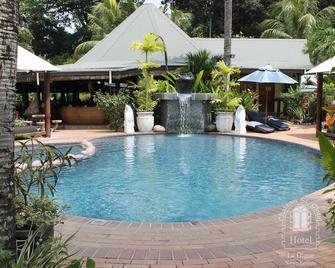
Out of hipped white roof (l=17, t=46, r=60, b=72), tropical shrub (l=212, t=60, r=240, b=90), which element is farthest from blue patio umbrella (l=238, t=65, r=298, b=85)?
hipped white roof (l=17, t=46, r=60, b=72)

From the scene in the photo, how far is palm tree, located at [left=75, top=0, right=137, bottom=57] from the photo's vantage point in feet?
102

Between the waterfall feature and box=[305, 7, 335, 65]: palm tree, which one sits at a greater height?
box=[305, 7, 335, 65]: palm tree

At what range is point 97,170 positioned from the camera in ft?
31.9

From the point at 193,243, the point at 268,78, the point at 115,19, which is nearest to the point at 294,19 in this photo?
the point at 115,19

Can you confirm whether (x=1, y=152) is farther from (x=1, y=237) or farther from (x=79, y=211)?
(x=79, y=211)

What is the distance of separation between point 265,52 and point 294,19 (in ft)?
28.2

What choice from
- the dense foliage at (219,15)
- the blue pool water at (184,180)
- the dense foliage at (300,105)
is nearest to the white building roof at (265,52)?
the dense foliage at (300,105)

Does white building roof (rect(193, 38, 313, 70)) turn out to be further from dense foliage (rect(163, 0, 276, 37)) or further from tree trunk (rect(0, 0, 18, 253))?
tree trunk (rect(0, 0, 18, 253))

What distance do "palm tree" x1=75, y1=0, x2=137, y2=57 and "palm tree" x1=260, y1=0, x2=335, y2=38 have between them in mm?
10804

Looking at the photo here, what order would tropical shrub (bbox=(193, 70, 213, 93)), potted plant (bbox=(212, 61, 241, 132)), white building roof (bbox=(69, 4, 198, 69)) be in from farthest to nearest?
white building roof (bbox=(69, 4, 198, 69))
tropical shrub (bbox=(193, 70, 213, 93))
potted plant (bbox=(212, 61, 241, 132))

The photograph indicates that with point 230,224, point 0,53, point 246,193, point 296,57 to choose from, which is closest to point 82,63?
point 296,57

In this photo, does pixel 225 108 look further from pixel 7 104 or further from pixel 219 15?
pixel 219 15

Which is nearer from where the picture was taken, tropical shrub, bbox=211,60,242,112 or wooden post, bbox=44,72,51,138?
wooden post, bbox=44,72,51,138

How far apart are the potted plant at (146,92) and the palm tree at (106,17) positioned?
15169 millimetres
